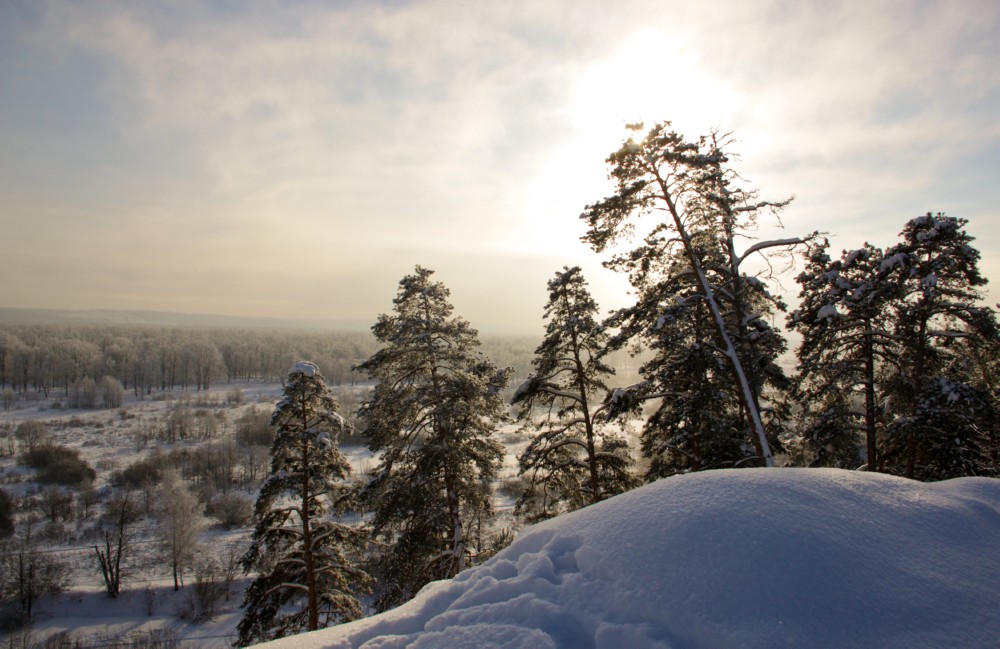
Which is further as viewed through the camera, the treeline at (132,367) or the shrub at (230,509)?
the treeline at (132,367)

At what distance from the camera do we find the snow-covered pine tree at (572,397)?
12.9 metres

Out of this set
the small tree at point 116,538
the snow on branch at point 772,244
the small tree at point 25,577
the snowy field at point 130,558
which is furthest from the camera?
the small tree at point 116,538

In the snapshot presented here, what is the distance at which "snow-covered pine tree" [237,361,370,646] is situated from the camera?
1177 cm

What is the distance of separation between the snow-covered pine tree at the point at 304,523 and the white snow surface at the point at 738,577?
28.5 ft

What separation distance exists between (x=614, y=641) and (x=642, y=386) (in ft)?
29.0

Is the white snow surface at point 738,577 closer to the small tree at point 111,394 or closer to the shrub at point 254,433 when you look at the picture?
the shrub at point 254,433

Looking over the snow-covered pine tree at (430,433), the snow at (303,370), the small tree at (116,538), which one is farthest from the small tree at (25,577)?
the snow at (303,370)

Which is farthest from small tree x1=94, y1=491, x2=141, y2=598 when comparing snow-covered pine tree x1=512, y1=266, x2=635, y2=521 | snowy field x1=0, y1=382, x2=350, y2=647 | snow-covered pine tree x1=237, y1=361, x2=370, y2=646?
snow-covered pine tree x1=512, y1=266, x2=635, y2=521

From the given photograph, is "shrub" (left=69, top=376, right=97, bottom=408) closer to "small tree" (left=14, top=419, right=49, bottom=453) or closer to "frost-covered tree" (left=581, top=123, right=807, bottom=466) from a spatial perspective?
"small tree" (left=14, top=419, right=49, bottom=453)

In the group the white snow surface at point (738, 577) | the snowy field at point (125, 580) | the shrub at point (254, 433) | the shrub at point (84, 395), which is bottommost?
the snowy field at point (125, 580)

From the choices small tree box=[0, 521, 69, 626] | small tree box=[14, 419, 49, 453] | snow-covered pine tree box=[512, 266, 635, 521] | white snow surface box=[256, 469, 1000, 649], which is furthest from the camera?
small tree box=[14, 419, 49, 453]

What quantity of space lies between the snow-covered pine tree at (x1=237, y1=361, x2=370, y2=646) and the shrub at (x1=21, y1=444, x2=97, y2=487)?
64.9 metres

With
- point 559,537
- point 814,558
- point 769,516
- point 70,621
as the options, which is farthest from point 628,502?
point 70,621

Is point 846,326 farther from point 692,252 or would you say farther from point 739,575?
point 739,575
